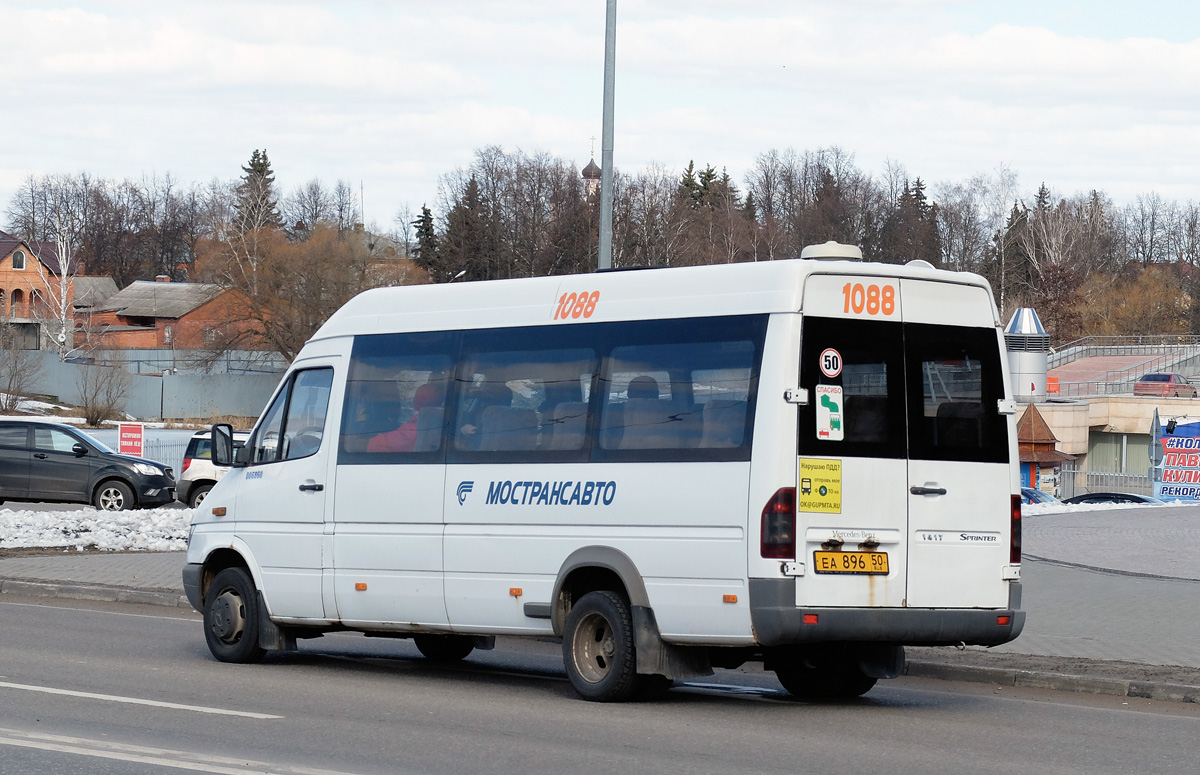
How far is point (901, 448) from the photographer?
8.73 meters

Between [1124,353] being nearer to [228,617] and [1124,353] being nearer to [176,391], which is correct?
[176,391]

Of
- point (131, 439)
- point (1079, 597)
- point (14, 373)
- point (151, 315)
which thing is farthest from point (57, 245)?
point (1079, 597)

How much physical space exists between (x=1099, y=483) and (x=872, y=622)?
166 ft

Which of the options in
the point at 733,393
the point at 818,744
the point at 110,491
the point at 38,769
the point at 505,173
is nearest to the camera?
the point at 38,769

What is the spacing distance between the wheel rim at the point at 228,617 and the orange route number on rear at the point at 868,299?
5175 mm

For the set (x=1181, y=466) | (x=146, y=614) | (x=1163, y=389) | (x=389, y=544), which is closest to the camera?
(x=389, y=544)

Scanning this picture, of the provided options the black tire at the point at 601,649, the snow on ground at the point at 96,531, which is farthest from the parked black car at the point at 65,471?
the black tire at the point at 601,649

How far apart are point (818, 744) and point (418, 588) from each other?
3348 millimetres

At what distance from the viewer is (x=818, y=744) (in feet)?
24.9

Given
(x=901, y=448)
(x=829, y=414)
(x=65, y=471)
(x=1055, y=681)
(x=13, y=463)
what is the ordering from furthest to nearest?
1. (x=65, y=471)
2. (x=13, y=463)
3. (x=1055, y=681)
4. (x=901, y=448)
5. (x=829, y=414)

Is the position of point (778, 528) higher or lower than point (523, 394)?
lower

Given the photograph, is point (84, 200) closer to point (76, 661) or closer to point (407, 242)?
point (407, 242)

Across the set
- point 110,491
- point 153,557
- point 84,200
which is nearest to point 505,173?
point 84,200

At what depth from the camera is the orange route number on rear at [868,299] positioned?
28.6 feet
